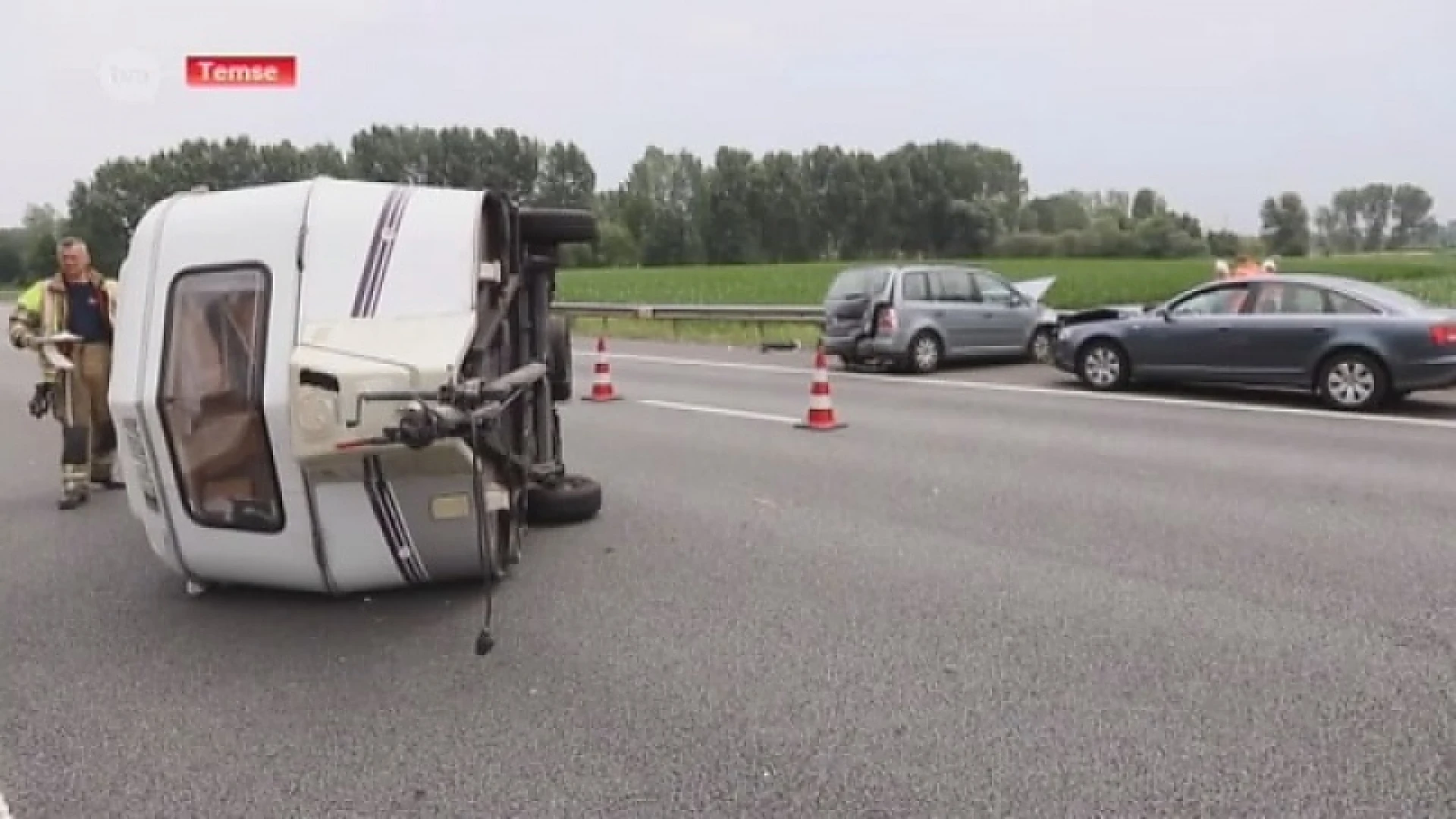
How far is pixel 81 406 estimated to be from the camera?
715cm

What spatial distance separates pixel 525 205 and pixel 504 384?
168cm

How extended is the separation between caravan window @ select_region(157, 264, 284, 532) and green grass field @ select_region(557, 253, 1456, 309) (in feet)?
84.1

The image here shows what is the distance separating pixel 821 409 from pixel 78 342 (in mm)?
5734

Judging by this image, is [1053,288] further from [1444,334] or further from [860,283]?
[1444,334]

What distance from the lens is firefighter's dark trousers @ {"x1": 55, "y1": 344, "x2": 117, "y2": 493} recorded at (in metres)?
7.03

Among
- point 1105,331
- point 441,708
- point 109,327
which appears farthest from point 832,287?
point 441,708

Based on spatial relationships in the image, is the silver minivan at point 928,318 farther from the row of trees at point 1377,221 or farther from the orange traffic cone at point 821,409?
the row of trees at point 1377,221

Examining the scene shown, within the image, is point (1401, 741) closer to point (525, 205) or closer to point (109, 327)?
point (525, 205)

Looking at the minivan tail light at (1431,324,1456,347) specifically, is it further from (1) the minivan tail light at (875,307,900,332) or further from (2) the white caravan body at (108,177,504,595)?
(2) the white caravan body at (108,177,504,595)

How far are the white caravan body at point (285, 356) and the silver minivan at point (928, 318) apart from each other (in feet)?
34.6

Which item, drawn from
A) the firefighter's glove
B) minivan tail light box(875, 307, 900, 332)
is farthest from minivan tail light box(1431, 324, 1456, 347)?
the firefighter's glove

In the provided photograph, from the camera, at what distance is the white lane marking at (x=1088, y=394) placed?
9.75 metres

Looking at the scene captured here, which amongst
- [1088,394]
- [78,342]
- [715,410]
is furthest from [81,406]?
[1088,394]

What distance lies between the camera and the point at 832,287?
1580 cm
